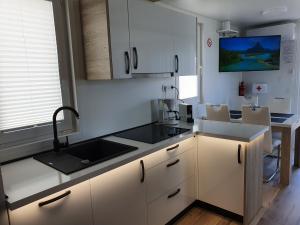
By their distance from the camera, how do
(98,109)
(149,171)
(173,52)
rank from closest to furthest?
(149,171), (98,109), (173,52)

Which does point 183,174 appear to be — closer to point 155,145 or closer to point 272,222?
point 155,145

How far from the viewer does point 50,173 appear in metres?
1.44

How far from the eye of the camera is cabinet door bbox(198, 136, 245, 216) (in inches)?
83.0

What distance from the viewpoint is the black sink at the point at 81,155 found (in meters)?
1.52

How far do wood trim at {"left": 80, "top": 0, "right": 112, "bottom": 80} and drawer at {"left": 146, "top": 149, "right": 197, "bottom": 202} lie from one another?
868mm

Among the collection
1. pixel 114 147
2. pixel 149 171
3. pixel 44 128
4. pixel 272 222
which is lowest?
pixel 272 222

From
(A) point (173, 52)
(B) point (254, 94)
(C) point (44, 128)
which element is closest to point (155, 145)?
(C) point (44, 128)

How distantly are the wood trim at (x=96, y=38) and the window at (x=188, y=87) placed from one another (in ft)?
5.24

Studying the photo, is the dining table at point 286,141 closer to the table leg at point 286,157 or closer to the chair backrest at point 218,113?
the table leg at point 286,157

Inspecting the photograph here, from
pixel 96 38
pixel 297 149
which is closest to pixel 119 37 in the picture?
pixel 96 38

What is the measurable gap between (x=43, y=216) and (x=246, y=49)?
412 cm

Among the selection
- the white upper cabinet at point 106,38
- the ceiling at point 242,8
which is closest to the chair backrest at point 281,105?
the ceiling at point 242,8

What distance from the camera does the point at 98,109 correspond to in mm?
2219

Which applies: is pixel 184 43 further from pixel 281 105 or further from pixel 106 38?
pixel 281 105
